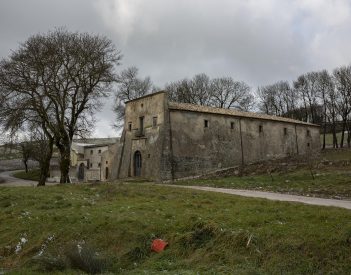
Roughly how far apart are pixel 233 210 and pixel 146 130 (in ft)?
86.3

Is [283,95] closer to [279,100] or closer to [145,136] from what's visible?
[279,100]

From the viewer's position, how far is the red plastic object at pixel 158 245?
369 inches

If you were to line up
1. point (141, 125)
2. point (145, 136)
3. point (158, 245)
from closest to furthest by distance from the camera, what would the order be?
point (158, 245), point (145, 136), point (141, 125)

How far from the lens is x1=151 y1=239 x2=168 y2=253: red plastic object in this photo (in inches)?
369

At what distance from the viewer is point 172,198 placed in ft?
51.4

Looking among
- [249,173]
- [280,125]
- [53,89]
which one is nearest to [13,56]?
[53,89]

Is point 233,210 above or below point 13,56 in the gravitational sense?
below

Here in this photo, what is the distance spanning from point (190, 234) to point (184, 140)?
27.0 metres

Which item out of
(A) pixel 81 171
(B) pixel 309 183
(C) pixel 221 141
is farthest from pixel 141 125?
(A) pixel 81 171

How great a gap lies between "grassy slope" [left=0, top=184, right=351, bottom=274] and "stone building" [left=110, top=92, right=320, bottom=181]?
20.5 metres

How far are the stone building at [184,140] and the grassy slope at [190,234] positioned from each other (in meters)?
20.5

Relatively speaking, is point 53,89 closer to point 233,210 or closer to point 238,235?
point 233,210

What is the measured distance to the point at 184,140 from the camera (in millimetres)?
36375

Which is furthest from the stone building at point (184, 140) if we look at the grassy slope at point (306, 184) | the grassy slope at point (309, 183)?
the grassy slope at point (306, 184)
